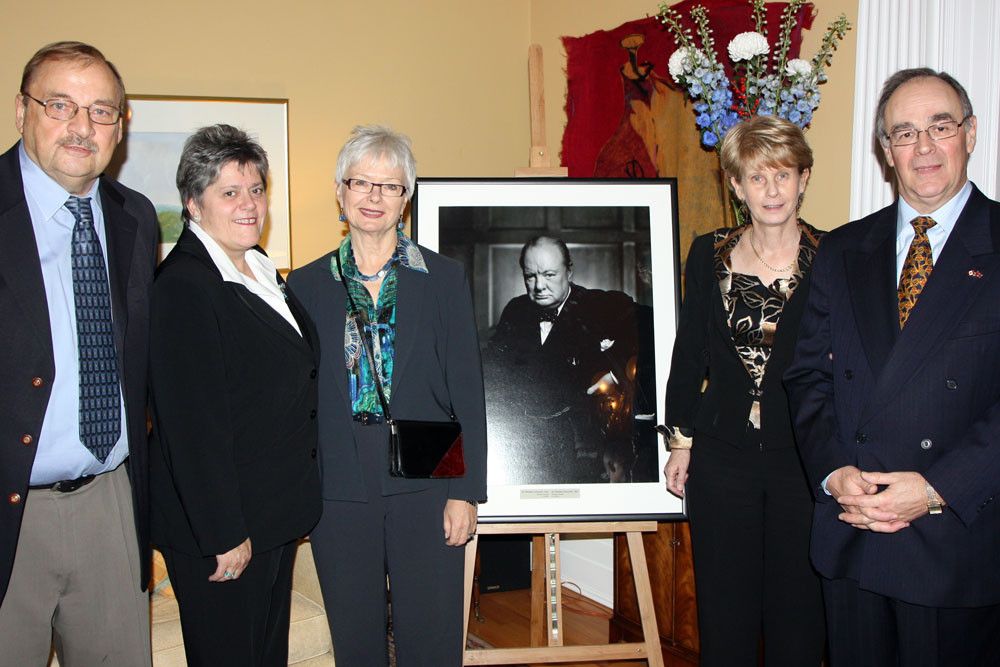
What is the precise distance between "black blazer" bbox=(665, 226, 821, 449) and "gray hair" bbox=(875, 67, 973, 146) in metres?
0.37

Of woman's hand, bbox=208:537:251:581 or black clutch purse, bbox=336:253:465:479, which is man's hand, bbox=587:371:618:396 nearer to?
black clutch purse, bbox=336:253:465:479

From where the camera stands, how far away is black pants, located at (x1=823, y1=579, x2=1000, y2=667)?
5.32 ft

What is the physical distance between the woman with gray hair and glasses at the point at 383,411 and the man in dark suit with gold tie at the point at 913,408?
882mm

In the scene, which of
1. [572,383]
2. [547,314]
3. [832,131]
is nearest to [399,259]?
[547,314]

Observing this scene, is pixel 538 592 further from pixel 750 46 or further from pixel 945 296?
pixel 750 46

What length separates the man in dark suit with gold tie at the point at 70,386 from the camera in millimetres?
1587

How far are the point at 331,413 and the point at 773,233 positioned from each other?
124 centimetres

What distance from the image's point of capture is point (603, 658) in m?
2.49

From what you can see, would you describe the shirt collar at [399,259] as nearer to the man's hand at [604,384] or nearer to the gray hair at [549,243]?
the gray hair at [549,243]

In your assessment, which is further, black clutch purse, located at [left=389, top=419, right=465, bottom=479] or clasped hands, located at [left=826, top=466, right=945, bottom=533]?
black clutch purse, located at [left=389, top=419, right=465, bottom=479]

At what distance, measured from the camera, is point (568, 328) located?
8.30 feet

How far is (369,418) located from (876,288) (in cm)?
123

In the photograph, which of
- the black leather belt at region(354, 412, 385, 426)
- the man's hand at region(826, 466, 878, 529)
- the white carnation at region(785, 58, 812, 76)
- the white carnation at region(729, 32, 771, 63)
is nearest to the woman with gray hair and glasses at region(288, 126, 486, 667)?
the black leather belt at region(354, 412, 385, 426)

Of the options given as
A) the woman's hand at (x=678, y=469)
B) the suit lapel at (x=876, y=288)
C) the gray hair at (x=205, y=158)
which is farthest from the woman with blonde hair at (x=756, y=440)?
the gray hair at (x=205, y=158)
